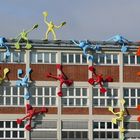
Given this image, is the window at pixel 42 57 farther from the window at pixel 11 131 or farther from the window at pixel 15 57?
the window at pixel 11 131

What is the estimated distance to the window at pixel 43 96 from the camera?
61.9 metres

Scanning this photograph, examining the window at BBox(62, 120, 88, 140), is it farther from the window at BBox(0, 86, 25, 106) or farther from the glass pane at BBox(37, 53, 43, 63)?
the glass pane at BBox(37, 53, 43, 63)

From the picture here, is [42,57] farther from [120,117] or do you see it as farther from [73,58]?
[120,117]

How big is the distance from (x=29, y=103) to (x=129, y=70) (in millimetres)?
9464

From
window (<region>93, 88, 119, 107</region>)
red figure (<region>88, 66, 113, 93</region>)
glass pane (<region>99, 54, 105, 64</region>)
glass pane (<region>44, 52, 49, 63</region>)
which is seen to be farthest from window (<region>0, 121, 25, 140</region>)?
glass pane (<region>99, 54, 105, 64</region>)

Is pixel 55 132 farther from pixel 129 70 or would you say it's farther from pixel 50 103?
pixel 129 70

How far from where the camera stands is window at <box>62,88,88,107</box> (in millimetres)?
62250

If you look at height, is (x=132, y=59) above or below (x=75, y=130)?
above

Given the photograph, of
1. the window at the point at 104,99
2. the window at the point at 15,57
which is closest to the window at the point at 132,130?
the window at the point at 104,99

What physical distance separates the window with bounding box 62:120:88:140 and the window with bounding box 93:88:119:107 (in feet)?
7.08

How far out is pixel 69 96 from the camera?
6234cm

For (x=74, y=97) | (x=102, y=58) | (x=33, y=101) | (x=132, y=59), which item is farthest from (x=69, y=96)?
(x=132, y=59)

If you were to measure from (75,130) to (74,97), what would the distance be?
290 centimetres

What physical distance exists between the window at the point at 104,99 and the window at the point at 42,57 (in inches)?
184
